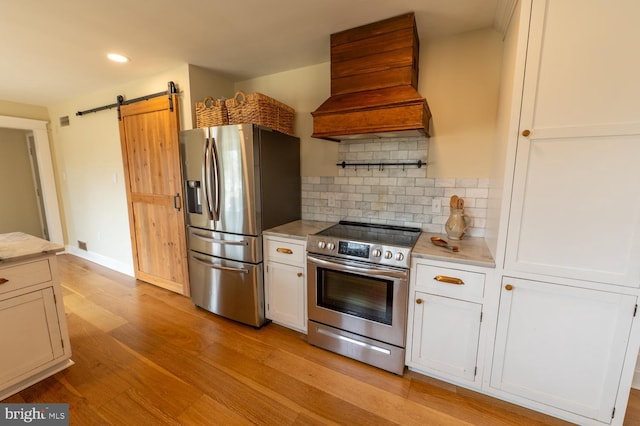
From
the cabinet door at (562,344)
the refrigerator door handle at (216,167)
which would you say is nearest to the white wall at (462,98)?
the cabinet door at (562,344)

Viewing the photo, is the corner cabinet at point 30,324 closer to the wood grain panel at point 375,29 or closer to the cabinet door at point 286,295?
the cabinet door at point 286,295

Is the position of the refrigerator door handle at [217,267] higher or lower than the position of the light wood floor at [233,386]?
higher

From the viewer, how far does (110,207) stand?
12.0 ft

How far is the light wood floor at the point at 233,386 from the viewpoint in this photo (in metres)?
1.51

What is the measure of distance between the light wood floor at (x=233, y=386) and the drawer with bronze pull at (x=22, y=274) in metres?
0.70

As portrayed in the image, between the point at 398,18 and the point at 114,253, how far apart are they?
4412 mm

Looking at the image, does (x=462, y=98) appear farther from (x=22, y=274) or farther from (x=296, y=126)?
(x=22, y=274)

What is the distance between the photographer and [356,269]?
183cm

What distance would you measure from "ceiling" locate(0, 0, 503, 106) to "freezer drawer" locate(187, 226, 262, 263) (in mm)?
1602

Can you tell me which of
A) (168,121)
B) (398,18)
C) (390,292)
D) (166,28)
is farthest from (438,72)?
(168,121)

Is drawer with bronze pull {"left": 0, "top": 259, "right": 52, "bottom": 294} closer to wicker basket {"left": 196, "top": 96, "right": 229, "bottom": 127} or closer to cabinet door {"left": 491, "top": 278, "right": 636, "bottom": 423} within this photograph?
wicker basket {"left": 196, "top": 96, "right": 229, "bottom": 127}

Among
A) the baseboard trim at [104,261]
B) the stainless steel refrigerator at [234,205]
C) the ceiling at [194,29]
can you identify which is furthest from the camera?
the baseboard trim at [104,261]

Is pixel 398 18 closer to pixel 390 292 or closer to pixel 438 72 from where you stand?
pixel 438 72

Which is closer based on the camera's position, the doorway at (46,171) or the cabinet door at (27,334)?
the cabinet door at (27,334)
